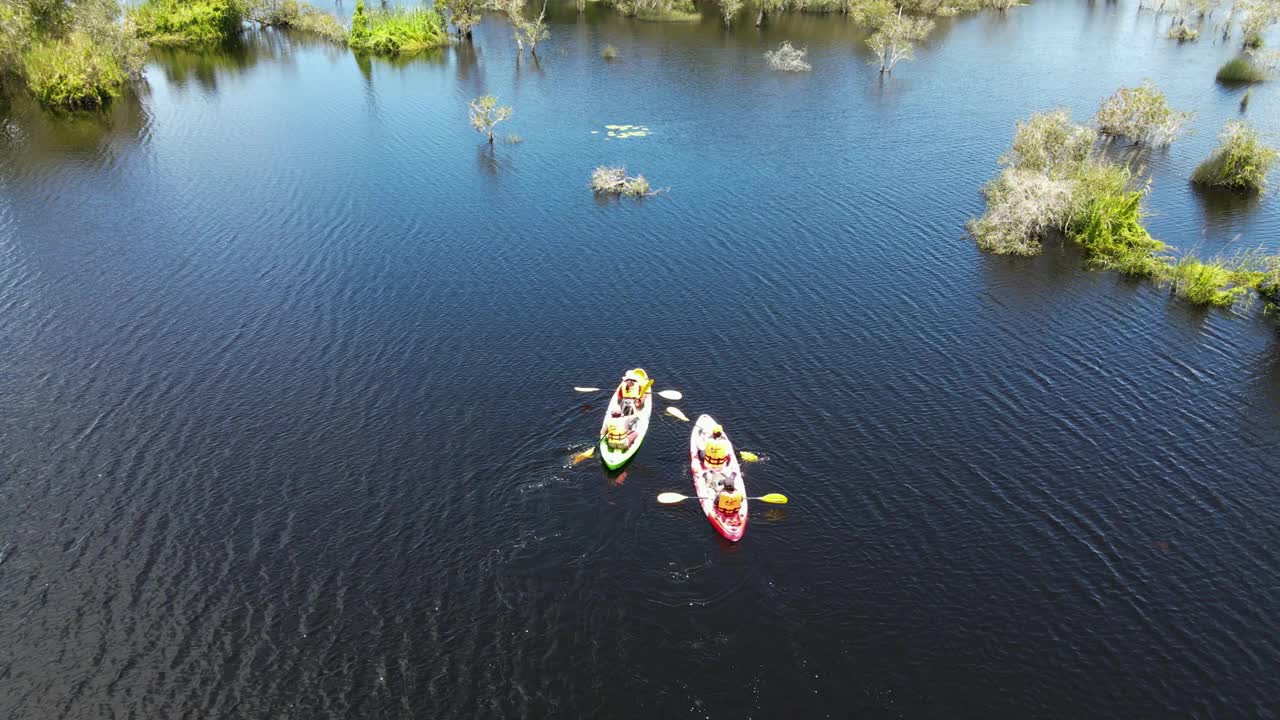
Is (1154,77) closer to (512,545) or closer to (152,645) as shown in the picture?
(512,545)

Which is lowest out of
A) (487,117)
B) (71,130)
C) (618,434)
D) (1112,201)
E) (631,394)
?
(618,434)

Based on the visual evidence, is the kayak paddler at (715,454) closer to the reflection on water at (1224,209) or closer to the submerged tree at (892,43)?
the reflection on water at (1224,209)

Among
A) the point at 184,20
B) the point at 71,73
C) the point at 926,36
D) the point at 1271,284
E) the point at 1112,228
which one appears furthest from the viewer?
the point at 926,36

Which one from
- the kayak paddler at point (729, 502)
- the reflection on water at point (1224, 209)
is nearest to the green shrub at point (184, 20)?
the kayak paddler at point (729, 502)

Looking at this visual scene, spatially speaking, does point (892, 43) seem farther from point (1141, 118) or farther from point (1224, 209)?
point (1224, 209)

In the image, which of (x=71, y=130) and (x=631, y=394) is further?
(x=71, y=130)

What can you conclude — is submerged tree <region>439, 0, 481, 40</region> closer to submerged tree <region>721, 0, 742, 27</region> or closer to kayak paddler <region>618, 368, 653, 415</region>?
submerged tree <region>721, 0, 742, 27</region>

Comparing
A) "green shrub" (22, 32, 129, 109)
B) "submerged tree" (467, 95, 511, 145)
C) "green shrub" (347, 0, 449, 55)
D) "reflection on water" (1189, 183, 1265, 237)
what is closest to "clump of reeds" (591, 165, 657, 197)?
"submerged tree" (467, 95, 511, 145)

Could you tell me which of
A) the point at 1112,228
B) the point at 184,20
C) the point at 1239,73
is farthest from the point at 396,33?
the point at 1239,73
